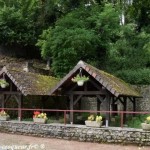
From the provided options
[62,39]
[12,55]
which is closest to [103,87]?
[62,39]

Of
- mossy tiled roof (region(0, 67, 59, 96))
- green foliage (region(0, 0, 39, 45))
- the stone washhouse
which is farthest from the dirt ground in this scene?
green foliage (region(0, 0, 39, 45))

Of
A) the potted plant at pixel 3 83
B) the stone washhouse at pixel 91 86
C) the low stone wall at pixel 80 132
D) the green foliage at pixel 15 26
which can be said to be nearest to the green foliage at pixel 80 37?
the green foliage at pixel 15 26

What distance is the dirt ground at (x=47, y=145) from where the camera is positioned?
1266cm

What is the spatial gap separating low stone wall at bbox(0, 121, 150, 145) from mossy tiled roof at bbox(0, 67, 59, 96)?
186 cm

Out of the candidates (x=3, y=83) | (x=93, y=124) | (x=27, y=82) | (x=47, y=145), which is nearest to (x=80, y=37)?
(x=27, y=82)

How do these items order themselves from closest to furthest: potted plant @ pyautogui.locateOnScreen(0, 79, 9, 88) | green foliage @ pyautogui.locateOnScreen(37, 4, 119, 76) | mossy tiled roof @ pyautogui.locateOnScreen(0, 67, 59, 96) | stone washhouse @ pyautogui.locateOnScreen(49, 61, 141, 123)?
1. stone washhouse @ pyautogui.locateOnScreen(49, 61, 141, 123)
2. mossy tiled roof @ pyautogui.locateOnScreen(0, 67, 59, 96)
3. potted plant @ pyautogui.locateOnScreen(0, 79, 9, 88)
4. green foliage @ pyautogui.locateOnScreen(37, 4, 119, 76)

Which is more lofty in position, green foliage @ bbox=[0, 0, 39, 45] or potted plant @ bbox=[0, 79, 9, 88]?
green foliage @ bbox=[0, 0, 39, 45]

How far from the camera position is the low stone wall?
44.6 feet

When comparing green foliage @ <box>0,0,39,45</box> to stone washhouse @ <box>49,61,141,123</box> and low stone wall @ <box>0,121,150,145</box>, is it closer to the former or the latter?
stone washhouse @ <box>49,61,141,123</box>

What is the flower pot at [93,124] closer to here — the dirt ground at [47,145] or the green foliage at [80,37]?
the dirt ground at [47,145]

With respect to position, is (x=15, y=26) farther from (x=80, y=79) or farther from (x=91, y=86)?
(x=80, y=79)

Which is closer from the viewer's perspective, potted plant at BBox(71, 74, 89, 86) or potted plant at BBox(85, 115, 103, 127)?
potted plant at BBox(85, 115, 103, 127)

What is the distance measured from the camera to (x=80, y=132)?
48.6 feet

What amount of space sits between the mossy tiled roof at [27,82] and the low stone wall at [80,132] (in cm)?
186
